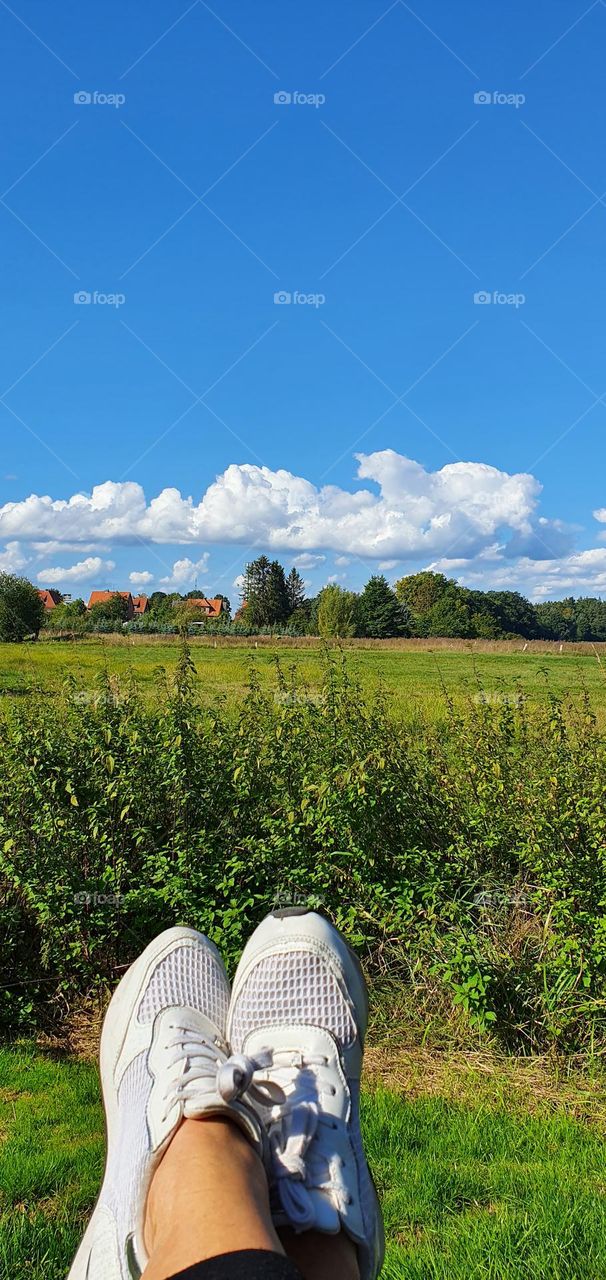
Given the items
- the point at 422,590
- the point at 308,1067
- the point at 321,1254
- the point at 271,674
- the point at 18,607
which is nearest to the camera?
the point at 321,1254

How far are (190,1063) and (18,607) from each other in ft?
136

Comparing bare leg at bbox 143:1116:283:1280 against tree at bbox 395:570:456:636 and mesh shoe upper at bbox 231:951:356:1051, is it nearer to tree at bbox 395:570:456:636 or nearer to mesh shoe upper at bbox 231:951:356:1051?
mesh shoe upper at bbox 231:951:356:1051

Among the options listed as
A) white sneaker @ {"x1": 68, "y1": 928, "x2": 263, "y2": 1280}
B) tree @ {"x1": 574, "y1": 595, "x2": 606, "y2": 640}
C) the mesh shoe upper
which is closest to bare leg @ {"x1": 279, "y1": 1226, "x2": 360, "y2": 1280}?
white sneaker @ {"x1": 68, "y1": 928, "x2": 263, "y2": 1280}

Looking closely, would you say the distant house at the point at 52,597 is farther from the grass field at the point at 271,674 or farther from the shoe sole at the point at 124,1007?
the shoe sole at the point at 124,1007

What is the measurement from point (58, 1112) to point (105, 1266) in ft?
6.25

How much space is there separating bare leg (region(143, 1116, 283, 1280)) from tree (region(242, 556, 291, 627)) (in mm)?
74959

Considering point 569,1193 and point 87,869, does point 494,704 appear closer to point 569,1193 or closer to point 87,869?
point 87,869

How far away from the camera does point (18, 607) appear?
1635 inches

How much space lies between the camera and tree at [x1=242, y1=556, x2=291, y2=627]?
78.3 m

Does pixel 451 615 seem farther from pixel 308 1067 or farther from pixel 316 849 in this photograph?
pixel 308 1067

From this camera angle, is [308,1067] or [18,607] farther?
[18,607]

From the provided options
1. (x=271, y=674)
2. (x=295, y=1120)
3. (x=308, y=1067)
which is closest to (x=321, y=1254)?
(x=295, y=1120)

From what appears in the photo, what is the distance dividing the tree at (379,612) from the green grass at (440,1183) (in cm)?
6577

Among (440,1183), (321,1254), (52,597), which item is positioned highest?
(52,597)
